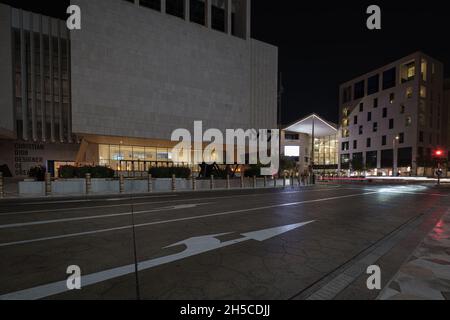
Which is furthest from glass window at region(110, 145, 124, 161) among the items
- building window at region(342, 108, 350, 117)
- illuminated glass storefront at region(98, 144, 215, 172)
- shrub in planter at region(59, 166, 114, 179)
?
building window at region(342, 108, 350, 117)

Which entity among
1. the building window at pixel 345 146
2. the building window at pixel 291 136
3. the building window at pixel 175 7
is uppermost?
the building window at pixel 175 7

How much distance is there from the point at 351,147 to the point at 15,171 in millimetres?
78850

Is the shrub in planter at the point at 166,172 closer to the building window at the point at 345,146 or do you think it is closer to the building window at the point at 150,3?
the building window at the point at 150,3

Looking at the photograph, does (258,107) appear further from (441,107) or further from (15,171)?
(441,107)

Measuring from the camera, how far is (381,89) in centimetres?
6006

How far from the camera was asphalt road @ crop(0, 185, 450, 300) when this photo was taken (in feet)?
9.18

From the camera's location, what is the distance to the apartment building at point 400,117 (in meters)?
51.2

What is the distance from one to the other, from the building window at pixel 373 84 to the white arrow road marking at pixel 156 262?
72.4m

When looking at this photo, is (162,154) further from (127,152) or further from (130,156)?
(127,152)

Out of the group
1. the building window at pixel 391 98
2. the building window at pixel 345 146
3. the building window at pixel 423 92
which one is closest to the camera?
the building window at pixel 423 92

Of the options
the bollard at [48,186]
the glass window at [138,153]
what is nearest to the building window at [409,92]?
the glass window at [138,153]

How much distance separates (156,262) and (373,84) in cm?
7695

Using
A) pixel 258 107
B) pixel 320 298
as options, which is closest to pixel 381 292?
pixel 320 298

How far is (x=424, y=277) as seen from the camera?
313cm
